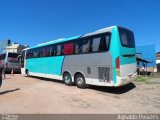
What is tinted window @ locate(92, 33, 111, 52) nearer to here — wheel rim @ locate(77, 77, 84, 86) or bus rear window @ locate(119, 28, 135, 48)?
bus rear window @ locate(119, 28, 135, 48)

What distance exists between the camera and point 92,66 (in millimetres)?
10570

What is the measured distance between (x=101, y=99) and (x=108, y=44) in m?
2.94

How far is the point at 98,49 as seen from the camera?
10.2 meters

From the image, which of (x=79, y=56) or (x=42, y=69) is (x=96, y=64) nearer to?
(x=79, y=56)

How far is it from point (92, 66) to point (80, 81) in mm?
1518

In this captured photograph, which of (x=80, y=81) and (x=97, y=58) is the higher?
(x=97, y=58)

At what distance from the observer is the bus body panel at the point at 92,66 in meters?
9.65

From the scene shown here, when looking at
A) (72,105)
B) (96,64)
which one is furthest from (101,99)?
(96,64)

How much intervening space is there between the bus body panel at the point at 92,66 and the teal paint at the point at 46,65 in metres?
1.09

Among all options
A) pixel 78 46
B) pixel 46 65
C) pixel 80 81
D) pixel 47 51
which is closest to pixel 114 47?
pixel 78 46

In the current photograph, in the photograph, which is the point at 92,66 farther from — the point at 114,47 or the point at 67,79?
the point at 67,79

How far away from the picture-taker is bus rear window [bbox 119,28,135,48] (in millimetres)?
9711

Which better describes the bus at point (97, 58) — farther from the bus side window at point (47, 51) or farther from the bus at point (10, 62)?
the bus at point (10, 62)

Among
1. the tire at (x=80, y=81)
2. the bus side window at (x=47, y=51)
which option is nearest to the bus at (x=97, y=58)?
the tire at (x=80, y=81)
